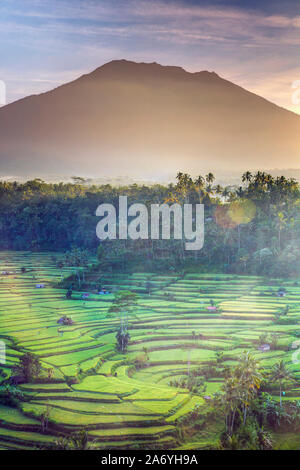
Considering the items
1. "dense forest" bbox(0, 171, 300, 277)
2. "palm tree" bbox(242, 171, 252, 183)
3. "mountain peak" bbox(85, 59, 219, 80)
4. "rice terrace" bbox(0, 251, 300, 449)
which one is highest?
"mountain peak" bbox(85, 59, 219, 80)

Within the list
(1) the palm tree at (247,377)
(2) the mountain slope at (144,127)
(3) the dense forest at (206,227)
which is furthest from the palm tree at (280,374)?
(2) the mountain slope at (144,127)

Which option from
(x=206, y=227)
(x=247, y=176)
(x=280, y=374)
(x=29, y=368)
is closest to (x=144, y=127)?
(x=247, y=176)

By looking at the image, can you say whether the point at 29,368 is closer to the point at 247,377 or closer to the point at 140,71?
the point at 247,377

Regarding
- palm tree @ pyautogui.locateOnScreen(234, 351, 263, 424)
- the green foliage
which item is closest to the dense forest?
the green foliage

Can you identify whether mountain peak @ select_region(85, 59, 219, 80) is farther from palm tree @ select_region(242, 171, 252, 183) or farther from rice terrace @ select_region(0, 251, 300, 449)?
rice terrace @ select_region(0, 251, 300, 449)

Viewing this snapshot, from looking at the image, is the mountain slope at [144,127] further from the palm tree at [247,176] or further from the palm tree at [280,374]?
the palm tree at [280,374]

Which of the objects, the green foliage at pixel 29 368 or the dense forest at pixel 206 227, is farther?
the dense forest at pixel 206 227
